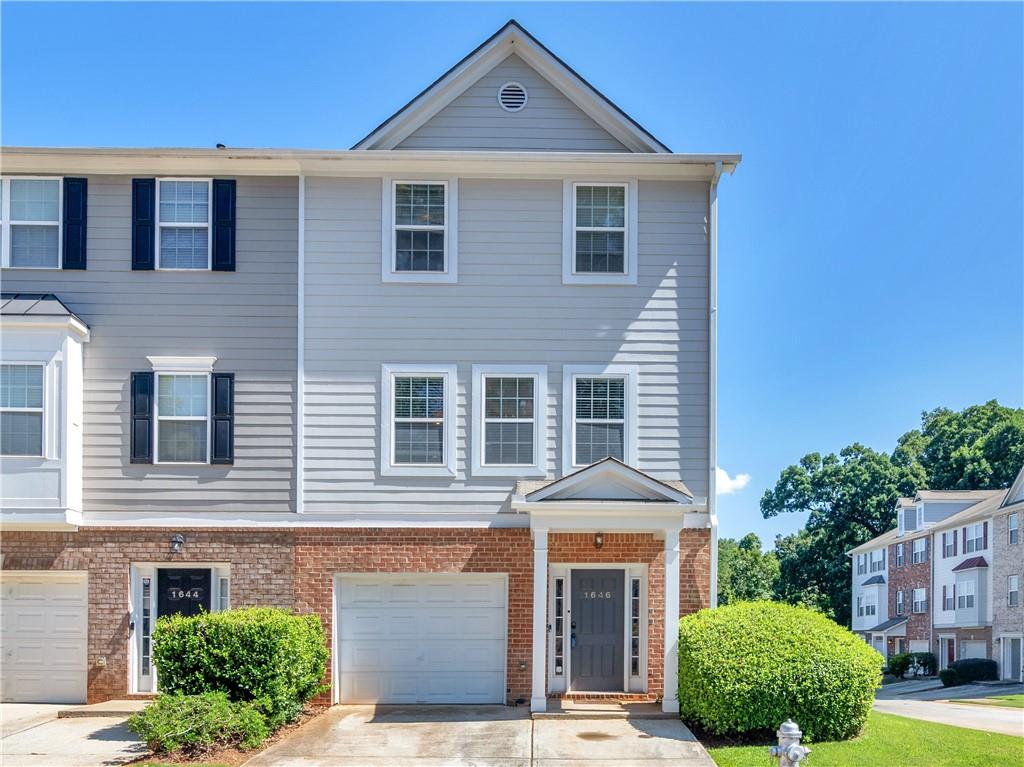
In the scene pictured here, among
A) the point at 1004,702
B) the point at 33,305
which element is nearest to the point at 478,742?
the point at 33,305

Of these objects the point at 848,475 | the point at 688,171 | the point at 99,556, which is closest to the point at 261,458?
the point at 99,556

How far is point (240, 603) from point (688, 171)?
29.6 feet

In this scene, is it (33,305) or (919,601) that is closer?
(33,305)

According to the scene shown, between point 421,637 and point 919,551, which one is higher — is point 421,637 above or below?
above

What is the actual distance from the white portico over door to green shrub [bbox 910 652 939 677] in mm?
34901

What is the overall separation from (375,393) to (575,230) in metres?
3.80

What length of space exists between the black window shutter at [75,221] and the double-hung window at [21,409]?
1.68m

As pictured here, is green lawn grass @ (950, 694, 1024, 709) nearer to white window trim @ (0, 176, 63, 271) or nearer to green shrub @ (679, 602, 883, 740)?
green shrub @ (679, 602, 883, 740)

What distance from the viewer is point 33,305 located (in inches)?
580

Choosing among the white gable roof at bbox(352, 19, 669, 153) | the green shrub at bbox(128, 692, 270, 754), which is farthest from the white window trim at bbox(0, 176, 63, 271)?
the green shrub at bbox(128, 692, 270, 754)

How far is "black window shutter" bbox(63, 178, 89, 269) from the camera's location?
1512 cm

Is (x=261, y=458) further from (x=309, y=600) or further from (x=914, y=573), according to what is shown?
(x=914, y=573)

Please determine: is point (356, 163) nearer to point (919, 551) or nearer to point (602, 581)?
point (602, 581)

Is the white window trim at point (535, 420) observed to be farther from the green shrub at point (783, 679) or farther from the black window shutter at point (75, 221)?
the black window shutter at point (75, 221)
